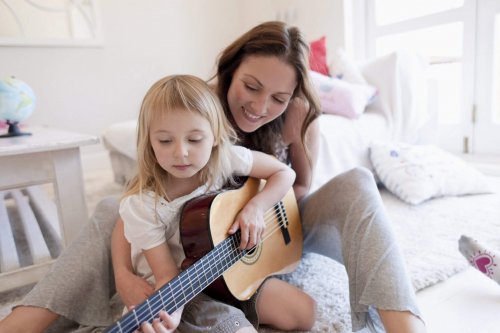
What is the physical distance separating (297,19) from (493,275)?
7.62ft

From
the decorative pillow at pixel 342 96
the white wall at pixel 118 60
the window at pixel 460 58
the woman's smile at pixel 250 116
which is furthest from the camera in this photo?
the white wall at pixel 118 60

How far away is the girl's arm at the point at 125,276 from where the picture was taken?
0.69 meters

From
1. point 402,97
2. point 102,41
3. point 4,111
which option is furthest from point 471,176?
point 102,41

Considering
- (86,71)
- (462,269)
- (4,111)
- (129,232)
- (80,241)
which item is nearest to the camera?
(129,232)

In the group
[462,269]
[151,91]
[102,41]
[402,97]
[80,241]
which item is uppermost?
[102,41]

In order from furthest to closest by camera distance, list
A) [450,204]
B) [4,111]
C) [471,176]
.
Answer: [471,176] → [450,204] → [4,111]

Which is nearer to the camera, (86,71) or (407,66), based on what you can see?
(407,66)

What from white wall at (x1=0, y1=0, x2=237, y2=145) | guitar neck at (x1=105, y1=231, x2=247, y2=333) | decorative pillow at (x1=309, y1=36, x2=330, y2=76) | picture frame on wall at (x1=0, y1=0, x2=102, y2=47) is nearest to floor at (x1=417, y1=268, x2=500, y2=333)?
guitar neck at (x1=105, y1=231, x2=247, y2=333)

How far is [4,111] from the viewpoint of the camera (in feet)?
3.83

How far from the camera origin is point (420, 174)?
1518 millimetres

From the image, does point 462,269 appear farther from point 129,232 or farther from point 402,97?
point 402,97

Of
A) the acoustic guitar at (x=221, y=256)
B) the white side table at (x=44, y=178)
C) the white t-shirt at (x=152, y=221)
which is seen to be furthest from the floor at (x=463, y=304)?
the white side table at (x=44, y=178)

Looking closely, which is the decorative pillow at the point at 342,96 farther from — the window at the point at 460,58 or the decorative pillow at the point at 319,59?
the window at the point at 460,58

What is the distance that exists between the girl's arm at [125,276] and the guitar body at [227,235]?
0.10 m
